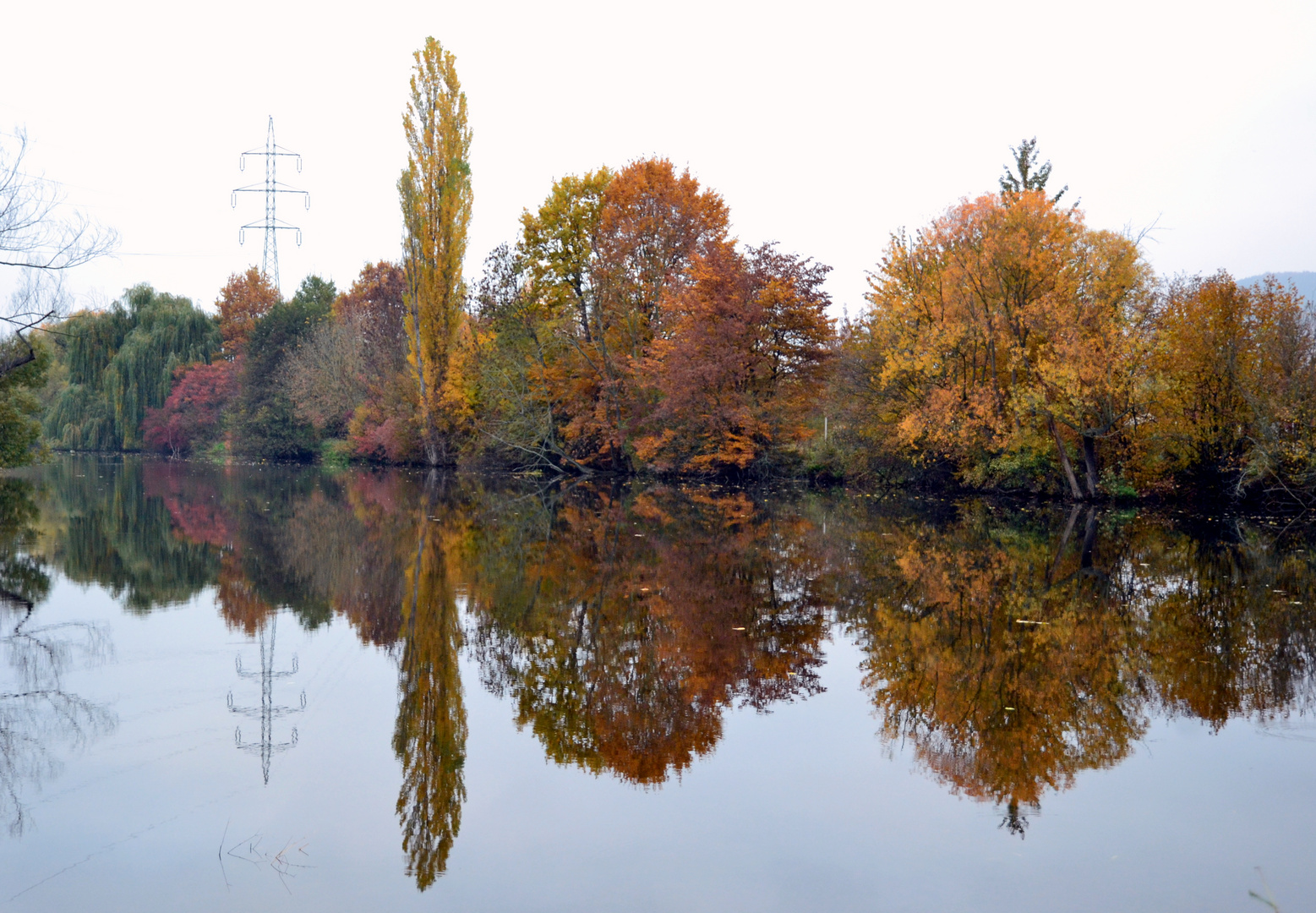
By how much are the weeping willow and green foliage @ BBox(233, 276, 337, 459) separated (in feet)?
22.1

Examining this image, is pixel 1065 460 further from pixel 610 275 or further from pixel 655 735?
pixel 655 735

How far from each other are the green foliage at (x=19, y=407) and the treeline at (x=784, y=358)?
167 millimetres

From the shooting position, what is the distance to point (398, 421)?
44.3 metres

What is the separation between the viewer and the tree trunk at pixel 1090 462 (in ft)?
79.8

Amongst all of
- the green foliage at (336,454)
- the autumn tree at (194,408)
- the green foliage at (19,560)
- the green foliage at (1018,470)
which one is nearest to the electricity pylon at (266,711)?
the green foliage at (19,560)

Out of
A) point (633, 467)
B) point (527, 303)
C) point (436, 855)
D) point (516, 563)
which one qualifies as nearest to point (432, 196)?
point (527, 303)

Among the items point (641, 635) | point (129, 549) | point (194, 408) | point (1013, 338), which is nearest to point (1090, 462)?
point (1013, 338)

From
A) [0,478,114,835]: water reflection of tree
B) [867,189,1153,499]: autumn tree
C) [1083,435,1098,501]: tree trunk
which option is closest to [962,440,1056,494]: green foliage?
[867,189,1153,499]: autumn tree

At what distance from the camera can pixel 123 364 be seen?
5794cm

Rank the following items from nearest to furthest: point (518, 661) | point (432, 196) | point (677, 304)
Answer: point (518, 661) < point (677, 304) < point (432, 196)

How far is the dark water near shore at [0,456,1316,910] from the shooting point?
4.29m

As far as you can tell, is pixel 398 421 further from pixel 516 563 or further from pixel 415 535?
pixel 516 563

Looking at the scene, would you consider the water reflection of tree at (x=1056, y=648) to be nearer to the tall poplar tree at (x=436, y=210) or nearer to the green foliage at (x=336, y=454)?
the tall poplar tree at (x=436, y=210)

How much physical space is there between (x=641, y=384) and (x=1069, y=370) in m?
14.0
